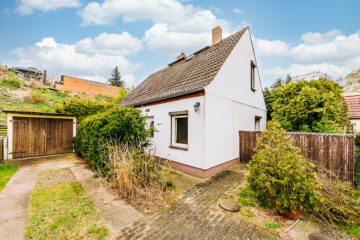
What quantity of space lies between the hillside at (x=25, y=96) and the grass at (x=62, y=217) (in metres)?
12.9

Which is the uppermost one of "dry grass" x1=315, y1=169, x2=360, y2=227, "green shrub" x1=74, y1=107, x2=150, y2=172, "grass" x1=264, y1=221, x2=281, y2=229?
"green shrub" x1=74, y1=107, x2=150, y2=172

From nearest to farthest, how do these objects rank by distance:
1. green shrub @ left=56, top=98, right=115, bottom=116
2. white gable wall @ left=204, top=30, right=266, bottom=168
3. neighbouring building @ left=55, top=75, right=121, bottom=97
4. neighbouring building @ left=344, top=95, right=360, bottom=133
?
1. white gable wall @ left=204, top=30, right=266, bottom=168
2. green shrub @ left=56, top=98, right=115, bottom=116
3. neighbouring building @ left=344, top=95, right=360, bottom=133
4. neighbouring building @ left=55, top=75, right=121, bottom=97

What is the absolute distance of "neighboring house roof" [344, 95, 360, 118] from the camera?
15.0 meters

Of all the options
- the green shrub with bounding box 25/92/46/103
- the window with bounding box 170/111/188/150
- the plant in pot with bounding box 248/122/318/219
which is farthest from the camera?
the green shrub with bounding box 25/92/46/103

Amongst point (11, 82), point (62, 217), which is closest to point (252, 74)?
point (62, 217)

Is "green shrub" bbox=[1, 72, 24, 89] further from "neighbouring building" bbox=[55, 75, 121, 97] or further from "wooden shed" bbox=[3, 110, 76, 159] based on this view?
"wooden shed" bbox=[3, 110, 76, 159]

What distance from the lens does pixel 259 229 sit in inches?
108

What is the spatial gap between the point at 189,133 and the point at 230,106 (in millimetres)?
2516

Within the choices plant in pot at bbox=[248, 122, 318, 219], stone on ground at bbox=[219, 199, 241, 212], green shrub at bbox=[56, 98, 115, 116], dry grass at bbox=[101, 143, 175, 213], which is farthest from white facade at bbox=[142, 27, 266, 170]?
green shrub at bbox=[56, 98, 115, 116]

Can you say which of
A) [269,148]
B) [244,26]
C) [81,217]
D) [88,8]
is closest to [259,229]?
[269,148]

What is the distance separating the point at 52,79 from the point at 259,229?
30849mm

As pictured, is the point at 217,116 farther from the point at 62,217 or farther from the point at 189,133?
the point at 62,217

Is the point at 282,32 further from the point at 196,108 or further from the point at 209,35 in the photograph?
the point at 196,108

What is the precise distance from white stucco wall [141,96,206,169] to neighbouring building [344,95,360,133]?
19.1 metres
